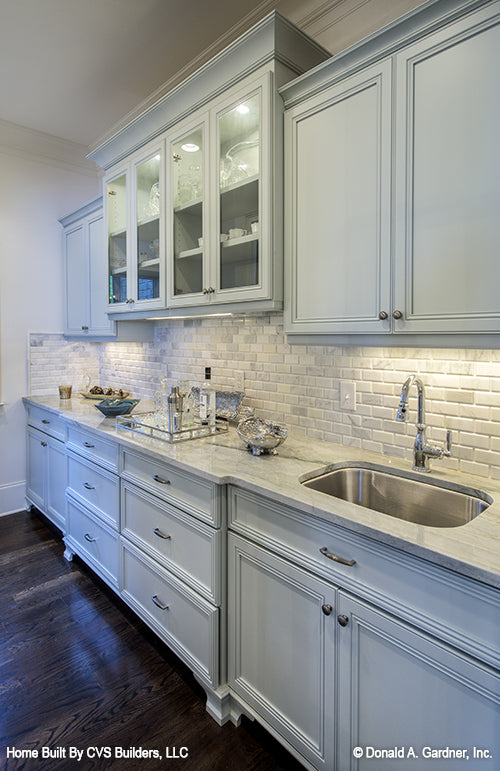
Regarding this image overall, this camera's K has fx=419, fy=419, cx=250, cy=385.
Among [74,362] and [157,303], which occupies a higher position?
[157,303]

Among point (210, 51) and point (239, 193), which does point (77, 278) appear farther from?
point (239, 193)

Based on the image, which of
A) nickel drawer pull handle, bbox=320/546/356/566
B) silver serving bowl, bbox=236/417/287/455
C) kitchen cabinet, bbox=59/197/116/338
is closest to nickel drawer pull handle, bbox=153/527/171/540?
silver serving bowl, bbox=236/417/287/455

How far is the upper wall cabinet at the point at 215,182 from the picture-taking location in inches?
68.3

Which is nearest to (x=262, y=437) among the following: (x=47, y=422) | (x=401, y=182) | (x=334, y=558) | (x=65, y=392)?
(x=334, y=558)

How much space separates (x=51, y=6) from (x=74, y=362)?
8.16ft

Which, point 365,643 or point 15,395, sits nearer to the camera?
point 365,643

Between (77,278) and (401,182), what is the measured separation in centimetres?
294

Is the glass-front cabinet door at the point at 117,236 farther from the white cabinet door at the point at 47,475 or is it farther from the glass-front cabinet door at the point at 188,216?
the white cabinet door at the point at 47,475

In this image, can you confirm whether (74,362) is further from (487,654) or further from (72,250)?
(487,654)

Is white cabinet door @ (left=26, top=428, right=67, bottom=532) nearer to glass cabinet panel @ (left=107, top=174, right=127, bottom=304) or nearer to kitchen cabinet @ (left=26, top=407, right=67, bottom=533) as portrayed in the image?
kitchen cabinet @ (left=26, top=407, right=67, bottom=533)

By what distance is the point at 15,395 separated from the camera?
140 inches

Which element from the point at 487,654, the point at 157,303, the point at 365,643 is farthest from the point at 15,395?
the point at 487,654

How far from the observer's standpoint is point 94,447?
2420 mm

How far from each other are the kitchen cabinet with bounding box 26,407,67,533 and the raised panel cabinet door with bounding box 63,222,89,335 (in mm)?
803
